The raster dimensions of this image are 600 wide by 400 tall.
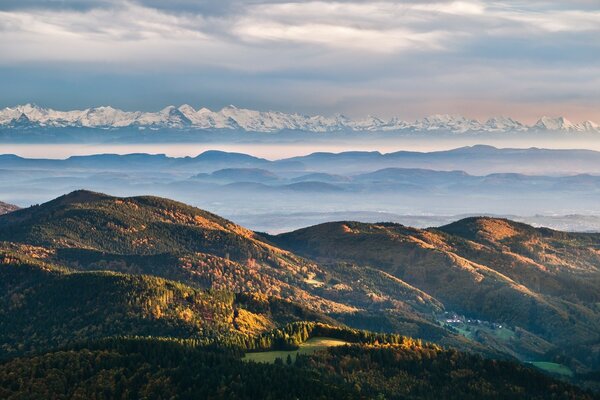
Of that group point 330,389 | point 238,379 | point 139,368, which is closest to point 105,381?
point 139,368

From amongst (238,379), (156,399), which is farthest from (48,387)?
(238,379)

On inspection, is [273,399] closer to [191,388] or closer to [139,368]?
[191,388]

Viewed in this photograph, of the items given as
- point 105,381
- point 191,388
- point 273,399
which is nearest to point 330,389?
point 273,399

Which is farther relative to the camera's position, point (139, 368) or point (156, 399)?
point (139, 368)

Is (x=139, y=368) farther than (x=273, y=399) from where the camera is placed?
Yes

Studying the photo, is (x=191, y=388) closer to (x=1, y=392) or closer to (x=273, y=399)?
(x=273, y=399)

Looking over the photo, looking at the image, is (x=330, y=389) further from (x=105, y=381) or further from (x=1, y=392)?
(x=1, y=392)
